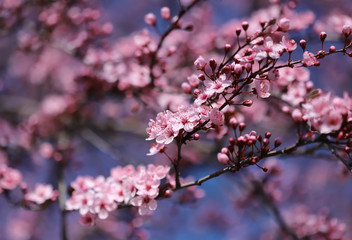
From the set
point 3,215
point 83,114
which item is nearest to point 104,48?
point 83,114

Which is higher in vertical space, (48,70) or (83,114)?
(83,114)

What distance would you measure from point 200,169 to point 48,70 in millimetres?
3742

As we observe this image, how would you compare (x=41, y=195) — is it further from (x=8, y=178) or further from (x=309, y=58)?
(x=309, y=58)

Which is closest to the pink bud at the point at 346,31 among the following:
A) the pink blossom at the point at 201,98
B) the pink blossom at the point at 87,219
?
the pink blossom at the point at 201,98

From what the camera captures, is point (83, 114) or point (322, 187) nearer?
point (83, 114)

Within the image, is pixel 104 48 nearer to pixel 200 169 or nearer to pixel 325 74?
pixel 200 169

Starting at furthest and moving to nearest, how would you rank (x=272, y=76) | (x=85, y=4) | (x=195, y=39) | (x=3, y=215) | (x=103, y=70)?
(x=3, y=215) < (x=195, y=39) < (x=85, y=4) < (x=103, y=70) < (x=272, y=76)

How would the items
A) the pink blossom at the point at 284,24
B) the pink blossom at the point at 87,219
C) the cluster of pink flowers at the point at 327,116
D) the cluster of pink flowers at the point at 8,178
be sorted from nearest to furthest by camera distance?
1. the cluster of pink flowers at the point at 327,116
2. the pink blossom at the point at 284,24
3. the pink blossom at the point at 87,219
4. the cluster of pink flowers at the point at 8,178

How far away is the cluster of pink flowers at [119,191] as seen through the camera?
6.50 ft

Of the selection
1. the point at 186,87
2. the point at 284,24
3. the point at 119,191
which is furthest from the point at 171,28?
the point at 119,191

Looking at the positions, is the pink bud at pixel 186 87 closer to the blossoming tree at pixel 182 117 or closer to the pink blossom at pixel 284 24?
the blossoming tree at pixel 182 117

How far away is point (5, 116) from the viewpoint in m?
4.91

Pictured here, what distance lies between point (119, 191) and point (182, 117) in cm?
67

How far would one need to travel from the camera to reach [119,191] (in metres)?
2.12
